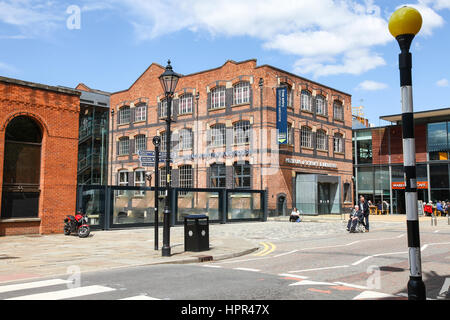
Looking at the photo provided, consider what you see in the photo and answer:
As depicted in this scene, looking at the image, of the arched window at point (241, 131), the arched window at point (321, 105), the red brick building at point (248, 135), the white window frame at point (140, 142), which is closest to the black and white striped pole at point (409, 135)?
the red brick building at point (248, 135)

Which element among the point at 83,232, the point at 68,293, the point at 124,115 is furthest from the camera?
the point at 124,115

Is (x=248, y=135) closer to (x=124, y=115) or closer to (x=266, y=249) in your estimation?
(x=124, y=115)

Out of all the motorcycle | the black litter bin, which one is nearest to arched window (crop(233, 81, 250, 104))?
the motorcycle

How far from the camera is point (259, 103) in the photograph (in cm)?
3438

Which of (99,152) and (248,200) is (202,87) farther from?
(248,200)

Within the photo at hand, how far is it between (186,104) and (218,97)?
3.78 meters

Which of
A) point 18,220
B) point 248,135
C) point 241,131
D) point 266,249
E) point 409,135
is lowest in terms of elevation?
point 266,249

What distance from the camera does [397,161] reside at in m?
43.7

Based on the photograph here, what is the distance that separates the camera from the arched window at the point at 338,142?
139 feet

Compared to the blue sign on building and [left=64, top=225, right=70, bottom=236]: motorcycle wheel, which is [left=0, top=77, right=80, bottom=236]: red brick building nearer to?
[left=64, top=225, right=70, bottom=236]: motorcycle wheel

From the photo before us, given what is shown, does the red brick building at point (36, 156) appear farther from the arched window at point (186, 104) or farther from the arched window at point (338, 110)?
the arched window at point (338, 110)

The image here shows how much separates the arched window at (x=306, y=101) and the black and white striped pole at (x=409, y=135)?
33367mm

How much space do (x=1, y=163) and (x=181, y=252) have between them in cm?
835

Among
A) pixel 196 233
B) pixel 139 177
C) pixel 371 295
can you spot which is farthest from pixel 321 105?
pixel 371 295
